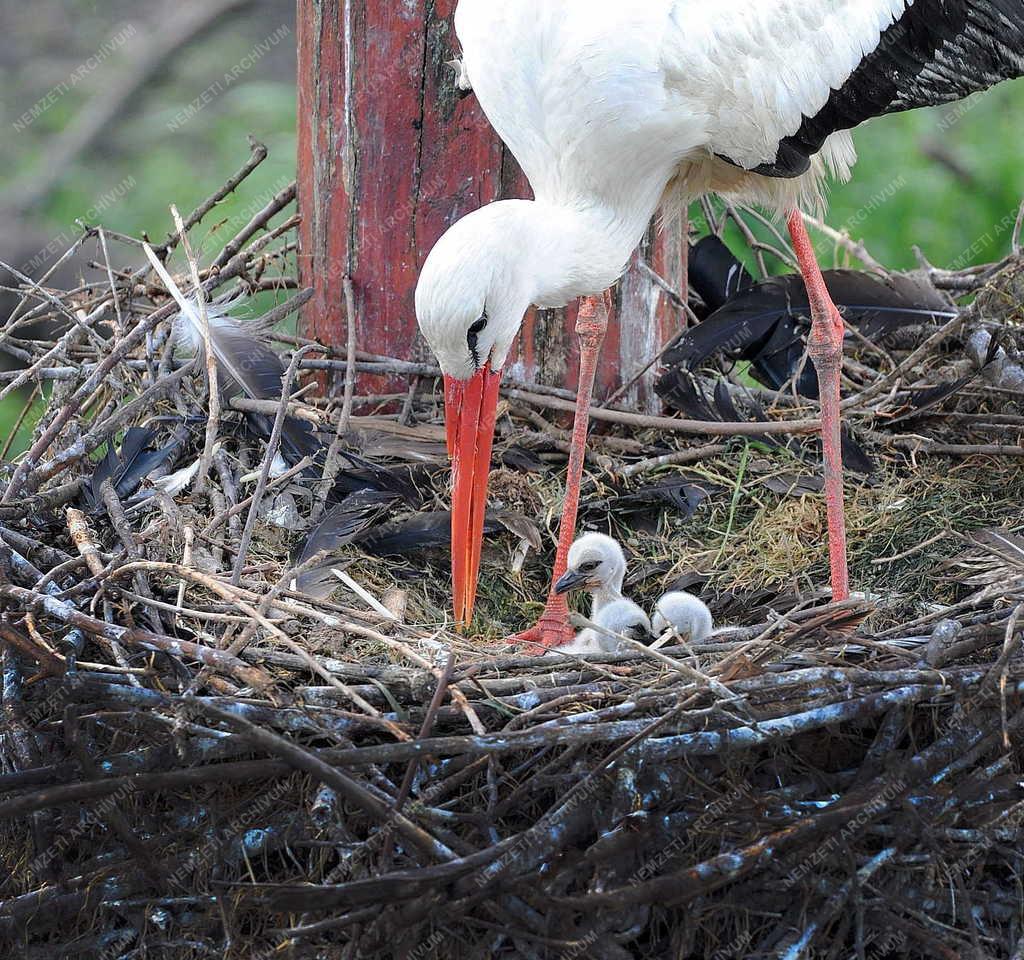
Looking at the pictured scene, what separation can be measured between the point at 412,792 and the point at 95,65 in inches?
269

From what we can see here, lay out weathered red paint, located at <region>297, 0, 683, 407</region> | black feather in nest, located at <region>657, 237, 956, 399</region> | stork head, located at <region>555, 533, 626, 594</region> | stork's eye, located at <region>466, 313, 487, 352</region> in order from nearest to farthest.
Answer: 1. stork's eye, located at <region>466, 313, 487, 352</region>
2. stork head, located at <region>555, 533, 626, 594</region>
3. weathered red paint, located at <region>297, 0, 683, 407</region>
4. black feather in nest, located at <region>657, 237, 956, 399</region>

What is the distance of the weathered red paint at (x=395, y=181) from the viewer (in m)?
4.29

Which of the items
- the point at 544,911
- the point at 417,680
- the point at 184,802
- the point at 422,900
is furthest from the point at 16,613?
the point at 544,911

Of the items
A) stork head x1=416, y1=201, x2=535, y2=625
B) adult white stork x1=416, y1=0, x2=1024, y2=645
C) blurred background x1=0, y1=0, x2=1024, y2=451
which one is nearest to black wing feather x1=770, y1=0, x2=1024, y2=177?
adult white stork x1=416, y1=0, x2=1024, y2=645

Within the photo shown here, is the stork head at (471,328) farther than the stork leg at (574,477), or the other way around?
the stork leg at (574,477)

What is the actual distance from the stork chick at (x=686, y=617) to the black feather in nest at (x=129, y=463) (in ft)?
5.12

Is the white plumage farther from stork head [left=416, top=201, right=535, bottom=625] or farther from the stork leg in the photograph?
the stork leg

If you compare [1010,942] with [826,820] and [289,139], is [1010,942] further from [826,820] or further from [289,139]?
[289,139]

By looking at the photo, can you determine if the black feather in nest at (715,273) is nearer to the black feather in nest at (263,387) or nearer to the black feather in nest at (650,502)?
the black feather in nest at (650,502)

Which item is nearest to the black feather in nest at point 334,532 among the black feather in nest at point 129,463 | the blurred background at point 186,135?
the black feather in nest at point 129,463

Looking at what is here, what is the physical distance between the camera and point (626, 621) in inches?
149

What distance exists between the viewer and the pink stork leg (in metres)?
4.02

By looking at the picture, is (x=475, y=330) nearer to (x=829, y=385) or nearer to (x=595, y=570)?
(x=595, y=570)

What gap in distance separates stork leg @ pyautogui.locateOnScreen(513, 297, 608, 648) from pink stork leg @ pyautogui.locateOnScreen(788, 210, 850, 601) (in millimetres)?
632
